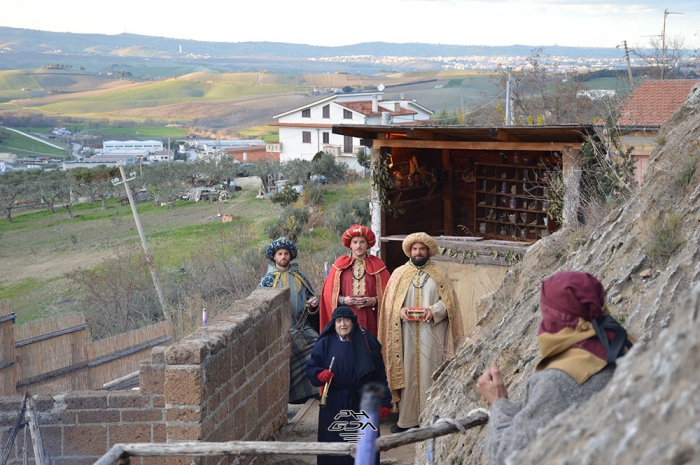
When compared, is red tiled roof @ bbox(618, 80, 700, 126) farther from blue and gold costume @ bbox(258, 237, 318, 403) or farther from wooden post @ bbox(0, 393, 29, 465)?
wooden post @ bbox(0, 393, 29, 465)

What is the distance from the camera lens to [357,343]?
652 centimetres

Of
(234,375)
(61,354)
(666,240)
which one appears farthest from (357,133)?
(666,240)

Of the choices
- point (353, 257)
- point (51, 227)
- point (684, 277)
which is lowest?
point (51, 227)

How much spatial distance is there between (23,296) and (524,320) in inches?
1144

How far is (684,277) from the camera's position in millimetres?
4242

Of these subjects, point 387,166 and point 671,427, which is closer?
point 671,427

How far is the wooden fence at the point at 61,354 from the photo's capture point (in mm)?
9039

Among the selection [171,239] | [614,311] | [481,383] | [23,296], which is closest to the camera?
[481,383]

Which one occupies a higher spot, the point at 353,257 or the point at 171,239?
the point at 353,257

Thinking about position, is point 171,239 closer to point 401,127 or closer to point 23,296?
point 23,296

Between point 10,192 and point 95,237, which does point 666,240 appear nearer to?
point 95,237

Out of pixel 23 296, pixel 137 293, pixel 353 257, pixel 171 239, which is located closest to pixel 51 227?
pixel 171 239

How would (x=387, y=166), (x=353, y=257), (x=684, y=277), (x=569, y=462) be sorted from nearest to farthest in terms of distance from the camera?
(x=569, y=462) < (x=684, y=277) < (x=353, y=257) < (x=387, y=166)

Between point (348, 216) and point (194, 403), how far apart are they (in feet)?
85.8
